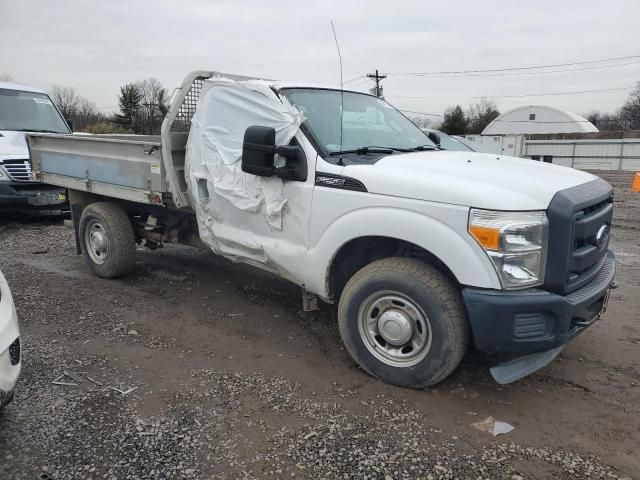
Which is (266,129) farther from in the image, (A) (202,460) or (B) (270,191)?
(A) (202,460)

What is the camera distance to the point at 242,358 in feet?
13.1

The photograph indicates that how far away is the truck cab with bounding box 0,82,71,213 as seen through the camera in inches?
351

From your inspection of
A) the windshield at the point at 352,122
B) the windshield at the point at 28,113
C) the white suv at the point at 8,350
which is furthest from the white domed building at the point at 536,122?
the white suv at the point at 8,350

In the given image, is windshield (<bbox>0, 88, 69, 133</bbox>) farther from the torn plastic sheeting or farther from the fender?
the torn plastic sheeting

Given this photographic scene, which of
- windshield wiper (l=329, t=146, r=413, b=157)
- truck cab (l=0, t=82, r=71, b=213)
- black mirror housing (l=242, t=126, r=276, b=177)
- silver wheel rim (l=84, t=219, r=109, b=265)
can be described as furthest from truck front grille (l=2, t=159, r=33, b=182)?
windshield wiper (l=329, t=146, r=413, b=157)

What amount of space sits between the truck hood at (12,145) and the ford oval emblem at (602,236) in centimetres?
921

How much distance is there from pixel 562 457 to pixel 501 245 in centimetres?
122

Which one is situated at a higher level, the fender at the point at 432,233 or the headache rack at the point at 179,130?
the headache rack at the point at 179,130

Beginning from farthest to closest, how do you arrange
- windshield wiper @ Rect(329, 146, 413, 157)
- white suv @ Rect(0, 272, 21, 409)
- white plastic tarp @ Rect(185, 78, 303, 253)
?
white plastic tarp @ Rect(185, 78, 303, 253) → windshield wiper @ Rect(329, 146, 413, 157) → white suv @ Rect(0, 272, 21, 409)

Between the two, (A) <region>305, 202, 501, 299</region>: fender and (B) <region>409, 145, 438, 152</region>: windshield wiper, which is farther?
(B) <region>409, 145, 438, 152</region>: windshield wiper

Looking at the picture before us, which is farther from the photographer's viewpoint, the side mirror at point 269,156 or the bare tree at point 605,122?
the bare tree at point 605,122

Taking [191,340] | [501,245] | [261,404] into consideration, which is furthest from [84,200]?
[501,245]

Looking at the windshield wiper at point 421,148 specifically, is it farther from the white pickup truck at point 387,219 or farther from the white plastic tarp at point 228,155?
the white plastic tarp at point 228,155

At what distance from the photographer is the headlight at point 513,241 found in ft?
9.62
